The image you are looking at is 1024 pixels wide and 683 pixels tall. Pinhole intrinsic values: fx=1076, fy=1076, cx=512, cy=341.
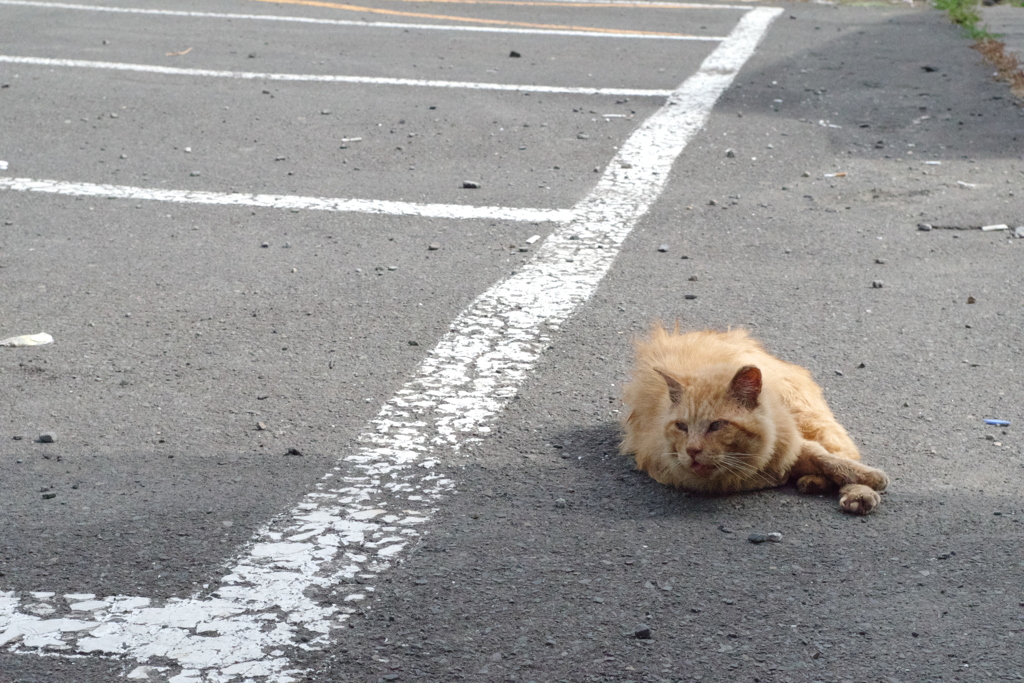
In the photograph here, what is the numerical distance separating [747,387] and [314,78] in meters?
7.06

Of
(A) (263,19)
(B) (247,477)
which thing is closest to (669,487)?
(B) (247,477)

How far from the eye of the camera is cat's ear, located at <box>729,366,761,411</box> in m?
3.71

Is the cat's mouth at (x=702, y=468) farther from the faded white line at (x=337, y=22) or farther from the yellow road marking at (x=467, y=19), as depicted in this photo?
the yellow road marking at (x=467, y=19)

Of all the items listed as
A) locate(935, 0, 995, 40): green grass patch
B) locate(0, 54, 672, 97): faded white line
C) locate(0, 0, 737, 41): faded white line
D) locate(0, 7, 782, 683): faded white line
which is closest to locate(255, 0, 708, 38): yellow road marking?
locate(0, 0, 737, 41): faded white line

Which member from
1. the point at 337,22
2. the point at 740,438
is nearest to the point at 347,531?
the point at 740,438

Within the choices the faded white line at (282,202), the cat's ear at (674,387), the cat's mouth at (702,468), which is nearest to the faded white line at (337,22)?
the faded white line at (282,202)

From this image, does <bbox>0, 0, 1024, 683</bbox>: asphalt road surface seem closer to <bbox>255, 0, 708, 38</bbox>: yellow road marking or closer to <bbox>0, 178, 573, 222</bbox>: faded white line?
<bbox>0, 178, 573, 222</bbox>: faded white line

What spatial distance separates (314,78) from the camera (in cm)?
980

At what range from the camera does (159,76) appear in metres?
9.71

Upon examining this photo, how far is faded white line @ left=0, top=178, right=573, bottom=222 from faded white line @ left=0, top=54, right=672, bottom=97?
300 cm

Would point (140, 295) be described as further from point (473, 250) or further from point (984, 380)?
point (984, 380)

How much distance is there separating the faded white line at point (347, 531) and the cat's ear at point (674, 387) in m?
0.77

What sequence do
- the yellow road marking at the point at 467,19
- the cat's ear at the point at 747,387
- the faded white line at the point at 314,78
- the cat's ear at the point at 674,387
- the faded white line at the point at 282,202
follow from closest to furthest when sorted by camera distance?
1. the cat's ear at the point at 747,387
2. the cat's ear at the point at 674,387
3. the faded white line at the point at 282,202
4. the faded white line at the point at 314,78
5. the yellow road marking at the point at 467,19

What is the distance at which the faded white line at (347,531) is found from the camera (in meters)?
2.91
